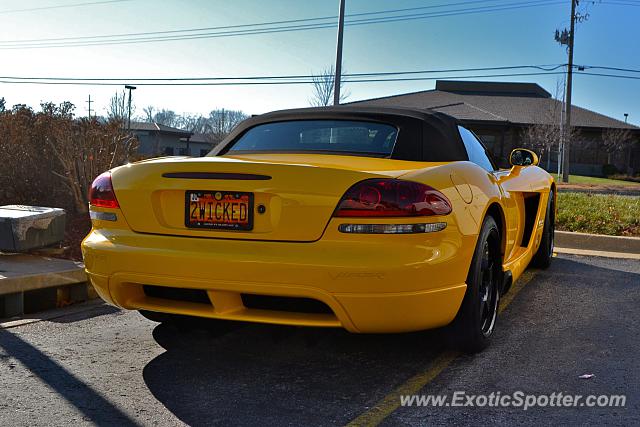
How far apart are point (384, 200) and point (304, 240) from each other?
1.35 ft

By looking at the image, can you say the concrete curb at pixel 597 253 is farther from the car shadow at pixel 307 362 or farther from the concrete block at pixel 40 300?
the concrete block at pixel 40 300

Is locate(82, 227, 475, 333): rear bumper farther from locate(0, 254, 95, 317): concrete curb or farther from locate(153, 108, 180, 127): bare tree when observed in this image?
locate(153, 108, 180, 127): bare tree

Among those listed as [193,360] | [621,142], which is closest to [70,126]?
[193,360]

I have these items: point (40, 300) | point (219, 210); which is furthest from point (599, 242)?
point (40, 300)

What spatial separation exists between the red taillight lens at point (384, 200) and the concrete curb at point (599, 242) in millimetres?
5921

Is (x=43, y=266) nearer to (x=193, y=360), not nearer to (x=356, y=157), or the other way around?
(x=193, y=360)

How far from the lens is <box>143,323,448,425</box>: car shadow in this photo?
8.94 feet

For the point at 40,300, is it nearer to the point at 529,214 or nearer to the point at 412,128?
the point at 412,128

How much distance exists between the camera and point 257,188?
2930 millimetres

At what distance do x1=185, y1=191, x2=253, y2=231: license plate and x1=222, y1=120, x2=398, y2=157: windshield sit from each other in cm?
88

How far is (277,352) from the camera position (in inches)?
139

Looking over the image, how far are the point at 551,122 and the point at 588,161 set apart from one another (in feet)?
22.7

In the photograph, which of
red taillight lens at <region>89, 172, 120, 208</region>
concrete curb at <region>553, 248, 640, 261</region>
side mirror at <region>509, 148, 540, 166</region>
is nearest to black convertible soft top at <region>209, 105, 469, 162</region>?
red taillight lens at <region>89, 172, 120, 208</region>

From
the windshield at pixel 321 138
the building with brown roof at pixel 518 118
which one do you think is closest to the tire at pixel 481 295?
the windshield at pixel 321 138
